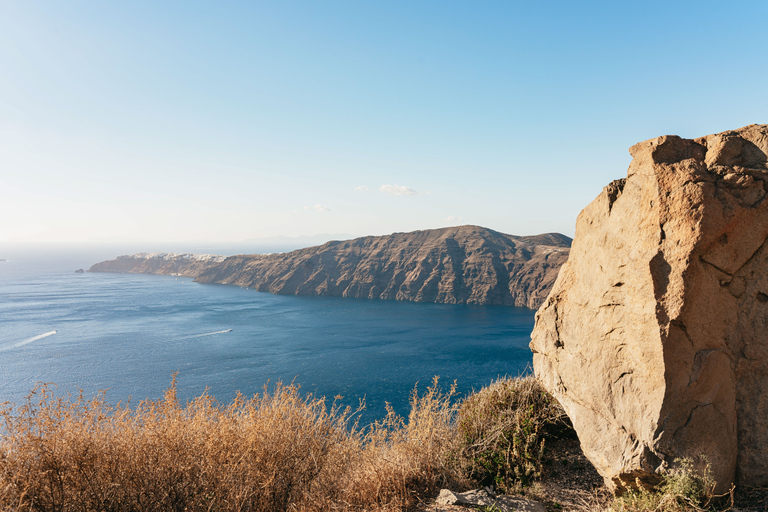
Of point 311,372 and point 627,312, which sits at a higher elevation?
point 627,312

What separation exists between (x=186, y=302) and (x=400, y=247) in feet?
177

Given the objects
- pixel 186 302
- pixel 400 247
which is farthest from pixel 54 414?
pixel 400 247

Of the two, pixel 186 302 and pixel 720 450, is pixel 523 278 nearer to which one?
pixel 186 302

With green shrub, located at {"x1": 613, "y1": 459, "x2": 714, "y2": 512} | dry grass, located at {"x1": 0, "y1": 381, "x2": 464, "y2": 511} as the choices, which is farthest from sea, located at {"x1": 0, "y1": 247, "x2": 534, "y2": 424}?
green shrub, located at {"x1": 613, "y1": 459, "x2": 714, "y2": 512}

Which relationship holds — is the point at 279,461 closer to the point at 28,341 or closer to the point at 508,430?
the point at 508,430

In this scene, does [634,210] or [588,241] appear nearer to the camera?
[634,210]

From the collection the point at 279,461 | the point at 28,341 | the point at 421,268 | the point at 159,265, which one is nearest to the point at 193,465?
the point at 279,461

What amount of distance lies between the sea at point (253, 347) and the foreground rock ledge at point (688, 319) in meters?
12.4

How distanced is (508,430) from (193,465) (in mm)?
5195

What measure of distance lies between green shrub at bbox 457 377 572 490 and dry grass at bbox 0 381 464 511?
27.5 inches

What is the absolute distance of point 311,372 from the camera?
36.2 metres

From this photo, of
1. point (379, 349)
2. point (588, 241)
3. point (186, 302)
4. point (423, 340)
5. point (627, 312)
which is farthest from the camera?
point (186, 302)

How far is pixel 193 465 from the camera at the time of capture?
202 inches

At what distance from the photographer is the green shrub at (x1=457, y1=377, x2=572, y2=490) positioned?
6246 mm
